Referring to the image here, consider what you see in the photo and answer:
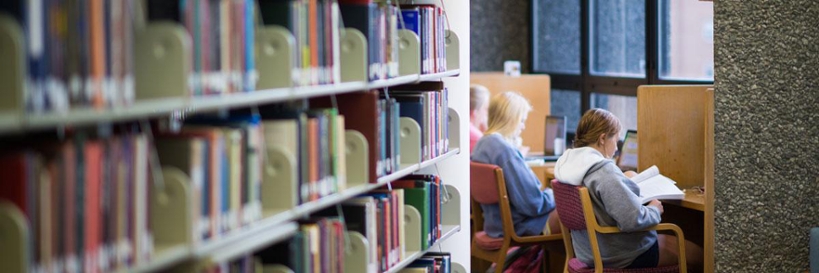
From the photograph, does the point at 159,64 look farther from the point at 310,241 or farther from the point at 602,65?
the point at 602,65

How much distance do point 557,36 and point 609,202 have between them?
4.01 m

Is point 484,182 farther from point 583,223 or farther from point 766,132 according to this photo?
point 766,132

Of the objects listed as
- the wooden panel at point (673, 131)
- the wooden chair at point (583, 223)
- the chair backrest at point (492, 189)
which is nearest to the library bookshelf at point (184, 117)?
the wooden chair at point (583, 223)

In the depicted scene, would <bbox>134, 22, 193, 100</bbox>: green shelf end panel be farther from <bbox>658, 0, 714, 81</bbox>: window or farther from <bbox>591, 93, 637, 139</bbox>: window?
<bbox>591, 93, 637, 139</bbox>: window

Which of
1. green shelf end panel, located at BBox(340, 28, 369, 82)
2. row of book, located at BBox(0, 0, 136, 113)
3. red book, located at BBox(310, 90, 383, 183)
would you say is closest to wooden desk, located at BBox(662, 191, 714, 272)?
red book, located at BBox(310, 90, 383, 183)

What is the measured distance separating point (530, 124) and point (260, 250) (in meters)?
4.59

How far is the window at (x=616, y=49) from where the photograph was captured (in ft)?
21.5

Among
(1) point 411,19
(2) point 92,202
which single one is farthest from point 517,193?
(2) point 92,202

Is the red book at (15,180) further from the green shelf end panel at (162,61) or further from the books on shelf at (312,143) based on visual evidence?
the books on shelf at (312,143)

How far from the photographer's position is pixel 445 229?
396 cm

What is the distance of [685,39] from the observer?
6.62 meters

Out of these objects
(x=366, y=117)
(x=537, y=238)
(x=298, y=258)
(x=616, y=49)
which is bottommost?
(x=537, y=238)

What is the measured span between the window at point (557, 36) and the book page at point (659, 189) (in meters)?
3.21

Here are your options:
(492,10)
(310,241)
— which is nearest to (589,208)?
(310,241)
